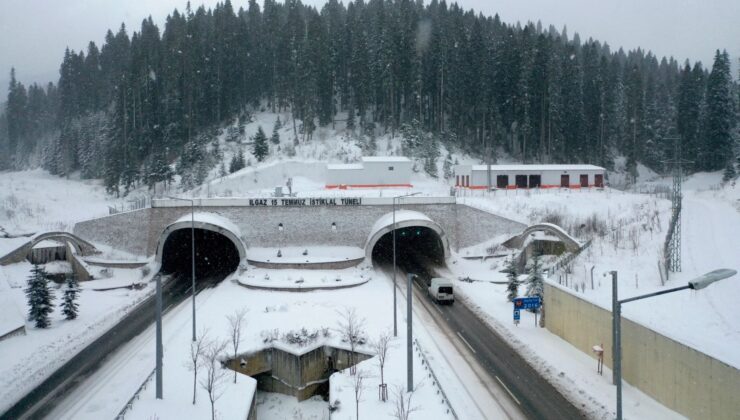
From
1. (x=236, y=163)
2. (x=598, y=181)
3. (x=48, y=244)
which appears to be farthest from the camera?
(x=236, y=163)

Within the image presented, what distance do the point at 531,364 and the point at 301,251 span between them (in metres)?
25.8

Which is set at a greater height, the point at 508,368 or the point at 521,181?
the point at 521,181

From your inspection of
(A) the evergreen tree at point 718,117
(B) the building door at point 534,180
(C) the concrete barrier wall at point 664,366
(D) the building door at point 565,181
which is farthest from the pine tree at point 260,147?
(A) the evergreen tree at point 718,117

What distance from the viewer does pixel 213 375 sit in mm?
18812

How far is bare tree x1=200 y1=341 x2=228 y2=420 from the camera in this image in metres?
19.1

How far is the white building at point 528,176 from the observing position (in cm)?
6081

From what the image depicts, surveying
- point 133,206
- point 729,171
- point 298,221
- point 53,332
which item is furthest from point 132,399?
point 729,171

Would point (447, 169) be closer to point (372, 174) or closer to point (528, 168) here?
point (528, 168)

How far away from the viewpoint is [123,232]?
4738 cm

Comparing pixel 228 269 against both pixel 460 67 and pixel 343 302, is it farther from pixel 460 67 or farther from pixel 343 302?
pixel 460 67

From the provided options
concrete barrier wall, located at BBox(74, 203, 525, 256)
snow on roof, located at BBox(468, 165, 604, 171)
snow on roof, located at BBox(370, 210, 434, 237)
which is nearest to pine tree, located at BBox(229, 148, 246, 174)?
concrete barrier wall, located at BBox(74, 203, 525, 256)

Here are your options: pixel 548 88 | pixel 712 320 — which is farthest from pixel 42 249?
pixel 548 88

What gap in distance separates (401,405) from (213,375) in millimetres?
6881

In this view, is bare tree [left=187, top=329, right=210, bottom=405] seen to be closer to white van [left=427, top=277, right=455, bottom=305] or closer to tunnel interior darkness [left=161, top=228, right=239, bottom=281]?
white van [left=427, top=277, right=455, bottom=305]
